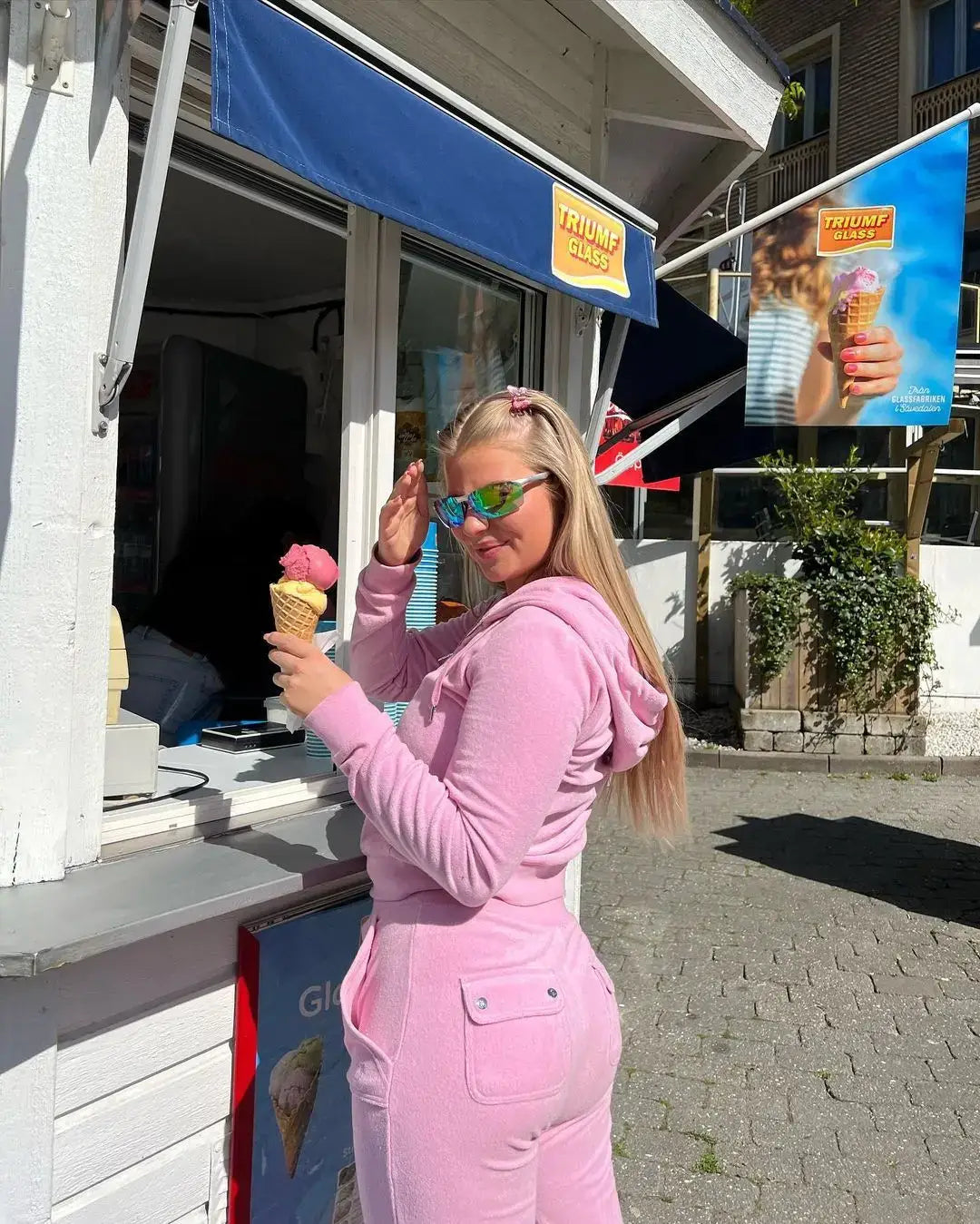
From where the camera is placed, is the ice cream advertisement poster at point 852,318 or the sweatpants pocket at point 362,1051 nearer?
the sweatpants pocket at point 362,1051

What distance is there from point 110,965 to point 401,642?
0.82 metres

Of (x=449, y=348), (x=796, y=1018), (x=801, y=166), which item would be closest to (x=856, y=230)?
(x=449, y=348)

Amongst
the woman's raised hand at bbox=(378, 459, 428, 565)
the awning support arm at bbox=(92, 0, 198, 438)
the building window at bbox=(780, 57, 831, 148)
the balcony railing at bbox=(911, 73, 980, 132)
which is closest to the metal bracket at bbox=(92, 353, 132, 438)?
the awning support arm at bbox=(92, 0, 198, 438)

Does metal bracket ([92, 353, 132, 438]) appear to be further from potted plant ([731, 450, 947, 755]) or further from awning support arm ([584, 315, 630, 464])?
potted plant ([731, 450, 947, 755])

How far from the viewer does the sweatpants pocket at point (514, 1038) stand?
1.45 m

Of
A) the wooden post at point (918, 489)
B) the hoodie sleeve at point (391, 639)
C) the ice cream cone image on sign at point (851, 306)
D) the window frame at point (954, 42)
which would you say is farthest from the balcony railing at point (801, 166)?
the hoodie sleeve at point (391, 639)

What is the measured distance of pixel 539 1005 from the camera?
1.50 m

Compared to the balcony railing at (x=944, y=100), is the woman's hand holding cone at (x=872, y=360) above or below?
below

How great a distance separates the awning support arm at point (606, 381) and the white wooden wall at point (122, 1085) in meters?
1.95

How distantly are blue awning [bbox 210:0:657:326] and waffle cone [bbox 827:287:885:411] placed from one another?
17.7ft

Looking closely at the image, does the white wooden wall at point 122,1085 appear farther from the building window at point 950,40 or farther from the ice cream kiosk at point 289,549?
the building window at point 950,40

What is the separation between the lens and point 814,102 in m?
17.0

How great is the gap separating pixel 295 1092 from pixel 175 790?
0.74 m

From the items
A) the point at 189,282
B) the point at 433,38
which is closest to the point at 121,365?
the point at 433,38
